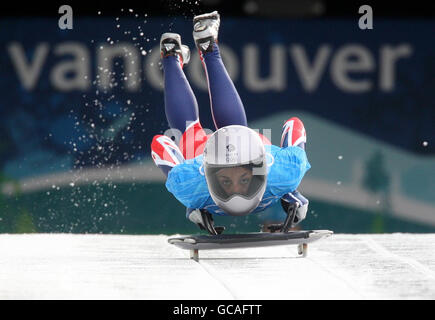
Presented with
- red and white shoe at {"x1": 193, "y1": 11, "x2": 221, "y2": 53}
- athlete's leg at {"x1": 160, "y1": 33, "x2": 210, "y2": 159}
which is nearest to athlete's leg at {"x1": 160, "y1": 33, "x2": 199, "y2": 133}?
athlete's leg at {"x1": 160, "y1": 33, "x2": 210, "y2": 159}

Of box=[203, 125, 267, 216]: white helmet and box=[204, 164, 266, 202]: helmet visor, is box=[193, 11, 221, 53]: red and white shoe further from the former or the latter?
box=[204, 164, 266, 202]: helmet visor

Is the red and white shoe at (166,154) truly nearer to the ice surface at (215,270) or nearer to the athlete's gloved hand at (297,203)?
the ice surface at (215,270)

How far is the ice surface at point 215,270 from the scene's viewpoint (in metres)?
5.54

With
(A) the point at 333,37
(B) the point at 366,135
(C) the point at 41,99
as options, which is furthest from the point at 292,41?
(C) the point at 41,99

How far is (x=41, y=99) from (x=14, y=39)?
0.70 metres

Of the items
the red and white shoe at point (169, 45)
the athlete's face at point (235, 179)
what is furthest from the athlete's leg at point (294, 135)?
the red and white shoe at point (169, 45)

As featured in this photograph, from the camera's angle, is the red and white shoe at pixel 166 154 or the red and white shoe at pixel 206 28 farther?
the red and white shoe at pixel 206 28

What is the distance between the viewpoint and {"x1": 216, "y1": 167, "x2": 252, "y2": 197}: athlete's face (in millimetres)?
6531

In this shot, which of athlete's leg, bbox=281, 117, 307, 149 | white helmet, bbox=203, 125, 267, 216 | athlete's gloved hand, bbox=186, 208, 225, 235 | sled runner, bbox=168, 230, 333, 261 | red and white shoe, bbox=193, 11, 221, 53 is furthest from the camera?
red and white shoe, bbox=193, 11, 221, 53

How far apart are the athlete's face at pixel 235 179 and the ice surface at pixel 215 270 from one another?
59 cm

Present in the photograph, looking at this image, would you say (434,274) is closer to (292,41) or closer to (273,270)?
(273,270)

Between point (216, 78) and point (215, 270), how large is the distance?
188 centimetres

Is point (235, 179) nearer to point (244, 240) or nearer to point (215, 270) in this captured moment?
point (244, 240)

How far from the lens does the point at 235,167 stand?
651cm
